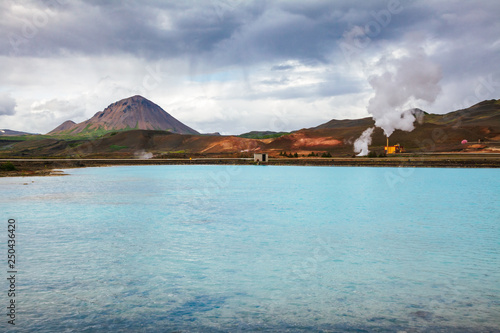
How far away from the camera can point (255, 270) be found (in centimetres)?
1264

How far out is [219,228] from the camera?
1991 cm

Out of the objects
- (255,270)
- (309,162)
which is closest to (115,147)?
(309,162)

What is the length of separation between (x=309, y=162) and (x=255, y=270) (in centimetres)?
8704

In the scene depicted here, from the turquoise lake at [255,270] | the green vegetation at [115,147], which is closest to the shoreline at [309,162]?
the turquoise lake at [255,270]

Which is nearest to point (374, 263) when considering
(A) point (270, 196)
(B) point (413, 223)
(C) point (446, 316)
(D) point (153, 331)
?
(C) point (446, 316)

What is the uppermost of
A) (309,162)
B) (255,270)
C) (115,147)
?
(115,147)

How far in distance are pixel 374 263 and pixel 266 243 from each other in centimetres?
472

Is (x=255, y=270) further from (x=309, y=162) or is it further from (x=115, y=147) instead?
(x=115, y=147)

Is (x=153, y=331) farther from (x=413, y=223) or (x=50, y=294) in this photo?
(x=413, y=223)

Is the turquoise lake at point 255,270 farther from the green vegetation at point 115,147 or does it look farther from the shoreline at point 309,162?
the green vegetation at point 115,147

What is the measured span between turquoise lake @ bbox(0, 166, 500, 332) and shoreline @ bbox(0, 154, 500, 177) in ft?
163

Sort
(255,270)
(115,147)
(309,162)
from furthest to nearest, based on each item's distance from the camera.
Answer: (115,147) < (309,162) < (255,270)

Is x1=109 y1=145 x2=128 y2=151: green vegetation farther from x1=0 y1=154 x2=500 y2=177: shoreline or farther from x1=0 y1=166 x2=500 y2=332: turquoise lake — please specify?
x1=0 y1=166 x2=500 y2=332: turquoise lake

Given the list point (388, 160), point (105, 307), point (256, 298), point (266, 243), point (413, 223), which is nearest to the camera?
point (105, 307)
